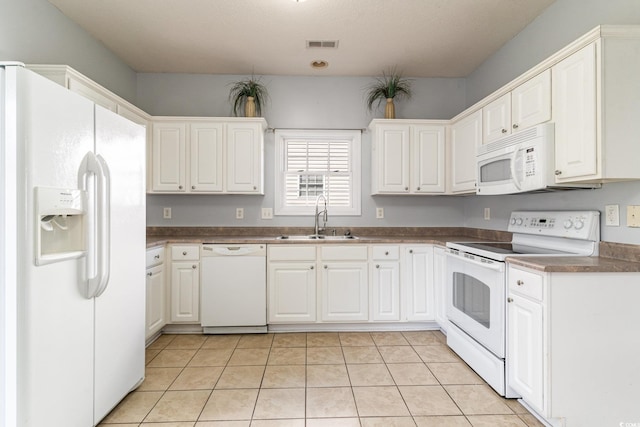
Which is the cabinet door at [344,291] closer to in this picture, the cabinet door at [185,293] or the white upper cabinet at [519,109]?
the cabinet door at [185,293]

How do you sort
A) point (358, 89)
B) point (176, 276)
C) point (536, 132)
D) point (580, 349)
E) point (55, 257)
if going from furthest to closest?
point (358, 89) < point (176, 276) < point (536, 132) < point (580, 349) < point (55, 257)

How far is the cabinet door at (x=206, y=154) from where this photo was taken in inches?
121

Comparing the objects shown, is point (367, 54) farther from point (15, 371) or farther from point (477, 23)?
point (15, 371)

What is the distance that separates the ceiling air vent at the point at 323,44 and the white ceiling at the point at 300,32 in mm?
55

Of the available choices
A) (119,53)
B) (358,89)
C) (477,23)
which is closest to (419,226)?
(358,89)

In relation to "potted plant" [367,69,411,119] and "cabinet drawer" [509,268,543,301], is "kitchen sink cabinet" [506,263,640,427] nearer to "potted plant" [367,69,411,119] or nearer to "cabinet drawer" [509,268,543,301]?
"cabinet drawer" [509,268,543,301]

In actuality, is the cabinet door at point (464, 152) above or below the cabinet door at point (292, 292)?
above

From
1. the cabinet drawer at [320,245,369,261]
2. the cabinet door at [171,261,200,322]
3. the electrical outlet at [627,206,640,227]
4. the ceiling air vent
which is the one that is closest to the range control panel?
the electrical outlet at [627,206,640,227]

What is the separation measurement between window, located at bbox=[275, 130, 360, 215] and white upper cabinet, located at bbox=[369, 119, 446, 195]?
38cm

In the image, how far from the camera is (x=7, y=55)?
1.92 meters

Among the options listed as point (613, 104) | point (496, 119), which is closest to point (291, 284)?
point (496, 119)

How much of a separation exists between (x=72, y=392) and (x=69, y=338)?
0.83 ft

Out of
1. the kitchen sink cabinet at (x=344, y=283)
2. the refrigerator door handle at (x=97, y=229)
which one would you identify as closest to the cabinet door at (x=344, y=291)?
the kitchen sink cabinet at (x=344, y=283)

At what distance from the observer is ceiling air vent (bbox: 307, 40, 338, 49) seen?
9.01 ft
